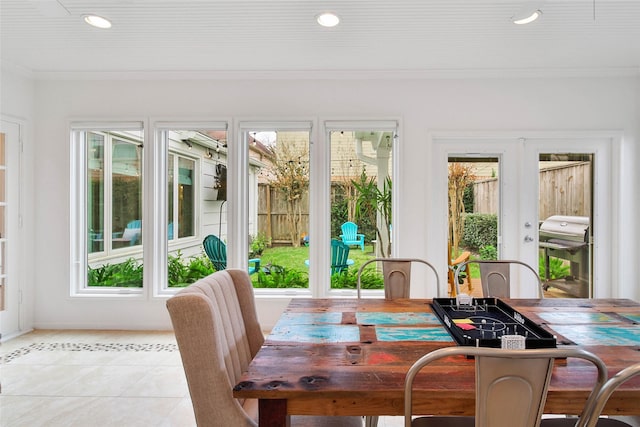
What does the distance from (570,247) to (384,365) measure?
Result: 3.47 metres

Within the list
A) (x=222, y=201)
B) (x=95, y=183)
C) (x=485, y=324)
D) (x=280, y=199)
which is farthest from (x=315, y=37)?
(x=95, y=183)

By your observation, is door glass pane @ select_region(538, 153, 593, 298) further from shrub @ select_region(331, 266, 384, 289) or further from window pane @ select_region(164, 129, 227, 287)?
window pane @ select_region(164, 129, 227, 287)

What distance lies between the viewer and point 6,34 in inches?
117

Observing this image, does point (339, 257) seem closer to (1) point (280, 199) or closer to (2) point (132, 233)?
(1) point (280, 199)

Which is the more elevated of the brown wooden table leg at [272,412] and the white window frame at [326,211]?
the white window frame at [326,211]

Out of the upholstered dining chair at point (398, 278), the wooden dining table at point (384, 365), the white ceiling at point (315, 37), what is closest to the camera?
the wooden dining table at point (384, 365)

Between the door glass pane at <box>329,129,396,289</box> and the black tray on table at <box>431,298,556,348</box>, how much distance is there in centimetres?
191

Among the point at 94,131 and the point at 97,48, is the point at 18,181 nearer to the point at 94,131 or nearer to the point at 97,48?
the point at 94,131

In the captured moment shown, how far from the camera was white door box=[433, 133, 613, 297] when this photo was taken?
3709mm

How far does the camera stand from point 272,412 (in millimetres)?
1097

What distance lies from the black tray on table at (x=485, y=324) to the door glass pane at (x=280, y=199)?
6.97 feet

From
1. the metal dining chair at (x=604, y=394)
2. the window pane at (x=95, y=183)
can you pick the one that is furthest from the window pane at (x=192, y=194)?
the metal dining chair at (x=604, y=394)

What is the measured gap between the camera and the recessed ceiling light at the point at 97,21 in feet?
8.74

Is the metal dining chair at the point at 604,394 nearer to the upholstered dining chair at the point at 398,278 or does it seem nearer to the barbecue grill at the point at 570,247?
the upholstered dining chair at the point at 398,278
